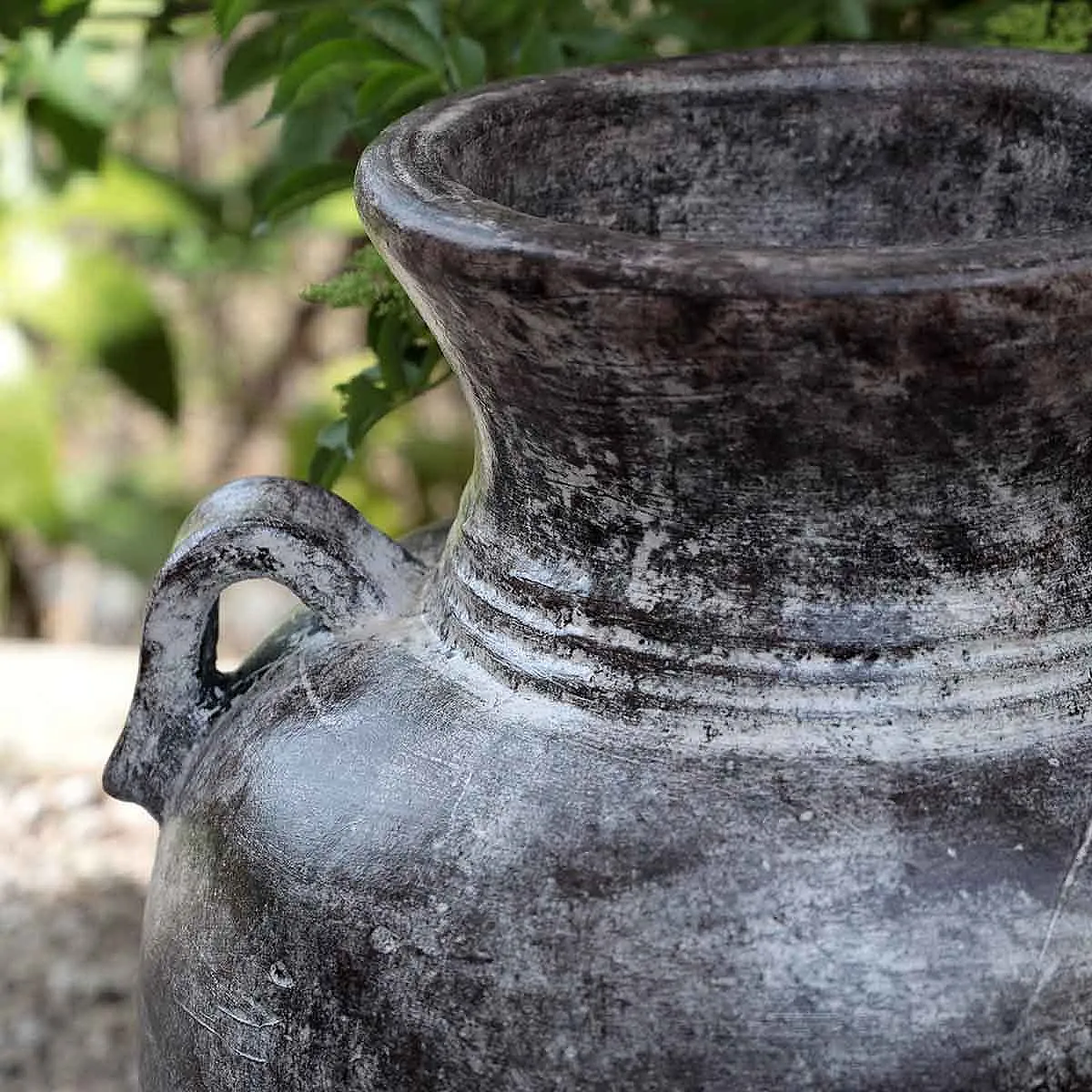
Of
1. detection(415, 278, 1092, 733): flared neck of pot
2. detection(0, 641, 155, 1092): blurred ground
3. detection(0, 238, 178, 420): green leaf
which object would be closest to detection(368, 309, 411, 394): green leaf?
detection(415, 278, 1092, 733): flared neck of pot

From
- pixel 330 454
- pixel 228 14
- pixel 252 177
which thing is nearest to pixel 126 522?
pixel 252 177

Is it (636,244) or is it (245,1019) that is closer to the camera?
(636,244)

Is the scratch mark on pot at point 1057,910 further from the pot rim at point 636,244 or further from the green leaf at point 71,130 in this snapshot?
the green leaf at point 71,130

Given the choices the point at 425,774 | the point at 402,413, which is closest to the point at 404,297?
the point at 425,774

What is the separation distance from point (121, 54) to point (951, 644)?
4.09 metres

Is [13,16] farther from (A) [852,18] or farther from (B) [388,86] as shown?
(A) [852,18]

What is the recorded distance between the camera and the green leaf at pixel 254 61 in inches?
101

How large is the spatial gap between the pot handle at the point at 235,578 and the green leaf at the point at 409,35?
25.5 inches

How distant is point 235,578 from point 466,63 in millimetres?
746

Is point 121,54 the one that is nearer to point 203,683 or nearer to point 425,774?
point 203,683

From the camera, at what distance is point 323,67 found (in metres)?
2.21

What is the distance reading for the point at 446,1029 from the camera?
1.48 m

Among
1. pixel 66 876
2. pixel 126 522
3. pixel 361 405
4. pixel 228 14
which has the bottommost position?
pixel 126 522

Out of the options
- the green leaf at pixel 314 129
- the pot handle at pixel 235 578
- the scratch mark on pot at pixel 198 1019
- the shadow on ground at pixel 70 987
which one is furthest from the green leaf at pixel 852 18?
the shadow on ground at pixel 70 987
